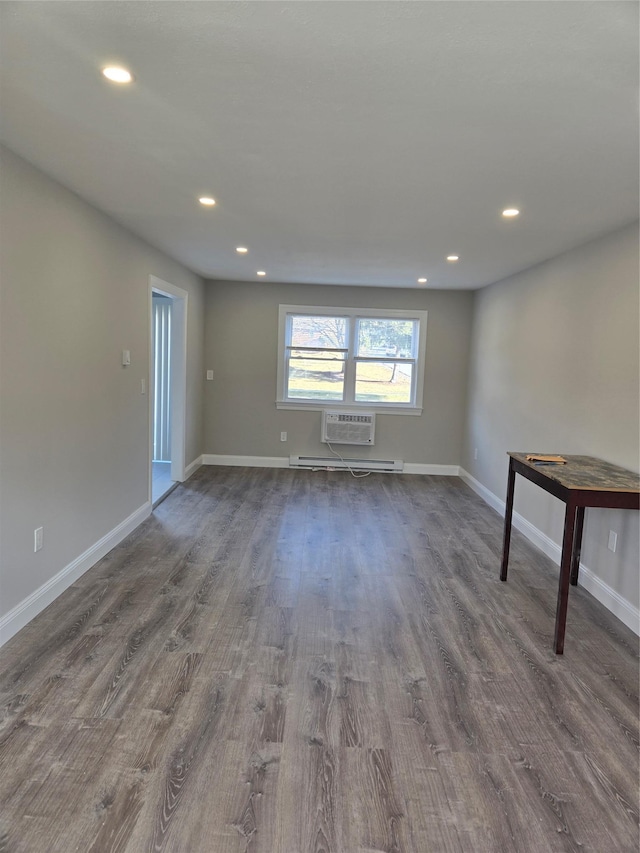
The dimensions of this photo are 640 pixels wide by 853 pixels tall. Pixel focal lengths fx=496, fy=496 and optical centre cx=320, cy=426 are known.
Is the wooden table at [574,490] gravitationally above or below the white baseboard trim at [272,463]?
above

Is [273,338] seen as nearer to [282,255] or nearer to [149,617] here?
[282,255]

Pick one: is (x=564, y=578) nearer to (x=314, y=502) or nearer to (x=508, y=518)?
(x=508, y=518)

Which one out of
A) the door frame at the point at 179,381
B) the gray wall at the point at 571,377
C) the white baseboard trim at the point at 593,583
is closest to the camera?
the white baseboard trim at the point at 593,583

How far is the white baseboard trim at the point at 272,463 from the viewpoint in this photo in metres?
6.54

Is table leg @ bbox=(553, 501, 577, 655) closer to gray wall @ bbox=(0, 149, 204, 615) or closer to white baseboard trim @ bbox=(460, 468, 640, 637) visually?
white baseboard trim @ bbox=(460, 468, 640, 637)

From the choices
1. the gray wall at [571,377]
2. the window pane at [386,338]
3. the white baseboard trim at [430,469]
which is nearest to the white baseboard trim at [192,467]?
the window pane at [386,338]

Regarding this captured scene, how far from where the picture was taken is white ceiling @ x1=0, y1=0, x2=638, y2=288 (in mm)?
1340

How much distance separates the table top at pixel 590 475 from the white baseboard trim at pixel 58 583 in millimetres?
2826

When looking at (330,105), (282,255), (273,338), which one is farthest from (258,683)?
(273,338)

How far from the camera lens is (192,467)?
19.7 ft

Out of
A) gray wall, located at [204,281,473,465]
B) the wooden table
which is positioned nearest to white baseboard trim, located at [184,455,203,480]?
gray wall, located at [204,281,473,465]

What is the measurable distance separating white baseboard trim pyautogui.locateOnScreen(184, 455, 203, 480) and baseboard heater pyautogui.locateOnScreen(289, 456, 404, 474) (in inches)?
46.3

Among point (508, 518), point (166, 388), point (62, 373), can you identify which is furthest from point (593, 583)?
point (166, 388)

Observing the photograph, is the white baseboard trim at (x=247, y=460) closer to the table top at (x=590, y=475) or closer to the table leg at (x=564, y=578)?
the table top at (x=590, y=475)
